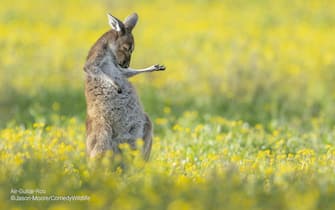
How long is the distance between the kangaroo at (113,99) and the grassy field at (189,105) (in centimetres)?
27

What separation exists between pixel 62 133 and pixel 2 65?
5.50 meters

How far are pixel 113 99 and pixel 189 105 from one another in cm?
558

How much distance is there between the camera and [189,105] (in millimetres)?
11727

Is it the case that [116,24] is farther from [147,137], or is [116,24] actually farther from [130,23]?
[147,137]

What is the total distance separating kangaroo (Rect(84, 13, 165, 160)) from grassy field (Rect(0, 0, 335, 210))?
0.27 metres

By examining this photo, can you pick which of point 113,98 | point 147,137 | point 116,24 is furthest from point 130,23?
point 147,137

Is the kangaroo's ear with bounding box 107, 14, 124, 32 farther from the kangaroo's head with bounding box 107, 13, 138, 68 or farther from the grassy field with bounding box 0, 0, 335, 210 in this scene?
the grassy field with bounding box 0, 0, 335, 210

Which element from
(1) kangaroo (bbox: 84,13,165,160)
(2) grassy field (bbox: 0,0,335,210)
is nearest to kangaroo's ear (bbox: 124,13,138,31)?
(1) kangaroo (bbox: 84,13,165,160)

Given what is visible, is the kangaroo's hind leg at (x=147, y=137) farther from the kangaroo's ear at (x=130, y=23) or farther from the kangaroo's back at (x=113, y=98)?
the kangaroo's ear at (x=130, y=23)

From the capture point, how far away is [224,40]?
15594 millimetres

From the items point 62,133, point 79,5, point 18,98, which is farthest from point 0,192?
point 79,5

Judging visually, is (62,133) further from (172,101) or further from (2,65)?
(2,65)

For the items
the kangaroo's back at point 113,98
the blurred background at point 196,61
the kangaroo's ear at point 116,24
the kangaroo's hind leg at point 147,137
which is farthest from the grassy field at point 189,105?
the kangaroo's ear at point 116,24

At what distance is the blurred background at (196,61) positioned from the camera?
11.5m
